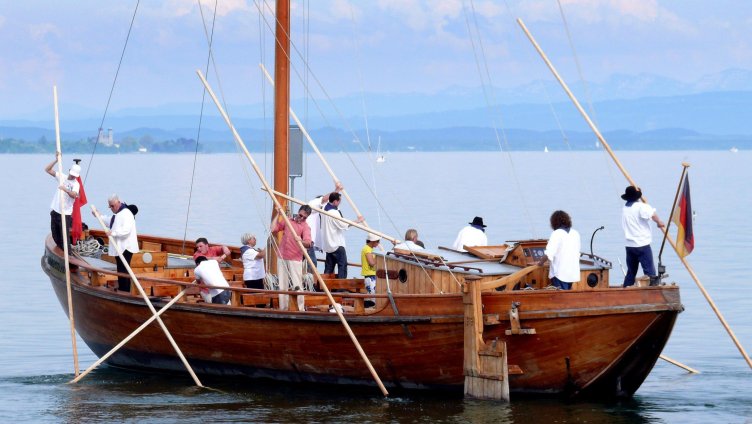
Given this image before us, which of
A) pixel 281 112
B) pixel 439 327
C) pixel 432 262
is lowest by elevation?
pixel 439 327

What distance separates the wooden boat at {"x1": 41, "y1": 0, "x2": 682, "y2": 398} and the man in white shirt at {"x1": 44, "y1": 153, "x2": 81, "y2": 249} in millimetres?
1600

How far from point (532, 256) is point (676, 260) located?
1113 inches

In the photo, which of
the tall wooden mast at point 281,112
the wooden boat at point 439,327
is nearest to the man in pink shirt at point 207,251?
the wooden boat at point 439,327

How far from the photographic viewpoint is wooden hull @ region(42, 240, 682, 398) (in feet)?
58.5

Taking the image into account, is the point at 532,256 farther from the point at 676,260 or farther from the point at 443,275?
the point at 676,260

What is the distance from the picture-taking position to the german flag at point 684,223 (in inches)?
728

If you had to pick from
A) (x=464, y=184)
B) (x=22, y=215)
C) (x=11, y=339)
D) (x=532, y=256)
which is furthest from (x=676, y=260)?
(x=464, y=184)

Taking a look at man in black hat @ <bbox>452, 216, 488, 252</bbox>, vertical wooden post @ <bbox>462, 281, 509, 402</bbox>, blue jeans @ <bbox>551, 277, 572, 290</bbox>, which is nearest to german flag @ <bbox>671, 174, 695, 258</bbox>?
blue jeans @ <bbox>551, 277, 572, 290</bbox>

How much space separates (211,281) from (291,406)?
8.12 ft

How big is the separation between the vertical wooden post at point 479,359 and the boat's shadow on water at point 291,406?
0.64ft

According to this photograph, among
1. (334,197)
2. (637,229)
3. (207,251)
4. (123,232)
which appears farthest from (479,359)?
(123,232)

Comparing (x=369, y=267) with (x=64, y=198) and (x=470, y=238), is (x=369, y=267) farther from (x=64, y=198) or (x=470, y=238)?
(x=64, y=198)

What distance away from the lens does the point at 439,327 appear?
18.3 m

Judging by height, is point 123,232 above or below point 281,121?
below
